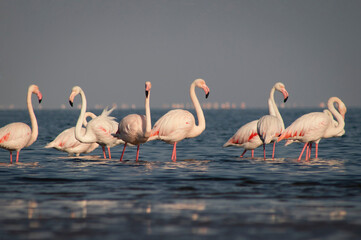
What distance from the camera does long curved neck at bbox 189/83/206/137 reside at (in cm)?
1480

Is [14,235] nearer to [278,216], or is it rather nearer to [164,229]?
[164,229]

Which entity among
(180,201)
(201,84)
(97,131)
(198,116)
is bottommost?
(180,201)

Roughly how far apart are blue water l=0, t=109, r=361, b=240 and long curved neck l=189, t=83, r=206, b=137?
40.4 inches

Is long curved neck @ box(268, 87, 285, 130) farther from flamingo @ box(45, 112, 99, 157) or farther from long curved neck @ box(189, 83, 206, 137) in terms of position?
flamingo @ box(45, 112, 99, 157)

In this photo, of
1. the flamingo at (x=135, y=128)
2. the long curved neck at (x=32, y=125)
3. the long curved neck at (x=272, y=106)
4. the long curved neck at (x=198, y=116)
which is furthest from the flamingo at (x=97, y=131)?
the long curved neck at (x=272, y=106)

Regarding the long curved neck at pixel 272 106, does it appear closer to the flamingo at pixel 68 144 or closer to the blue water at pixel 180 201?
the blue water at pixel 180 201

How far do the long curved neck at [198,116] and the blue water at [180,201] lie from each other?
3.37 feet

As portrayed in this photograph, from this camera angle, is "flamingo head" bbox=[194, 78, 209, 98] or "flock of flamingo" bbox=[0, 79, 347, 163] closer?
"flock of flamingo" bbox=[0, 79, 347, 163]

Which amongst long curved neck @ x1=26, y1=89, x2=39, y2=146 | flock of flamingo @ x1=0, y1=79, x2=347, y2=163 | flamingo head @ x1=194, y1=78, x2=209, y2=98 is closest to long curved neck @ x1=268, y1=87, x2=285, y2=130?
flock of flamingo @ x1=0, y1=79, x2=347, y2=163

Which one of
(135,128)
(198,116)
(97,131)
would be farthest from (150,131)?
(198,116)

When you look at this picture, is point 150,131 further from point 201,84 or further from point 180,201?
point 180,201

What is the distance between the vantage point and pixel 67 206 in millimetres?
7922

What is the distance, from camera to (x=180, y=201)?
8.46m

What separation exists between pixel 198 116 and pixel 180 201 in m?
6.87
